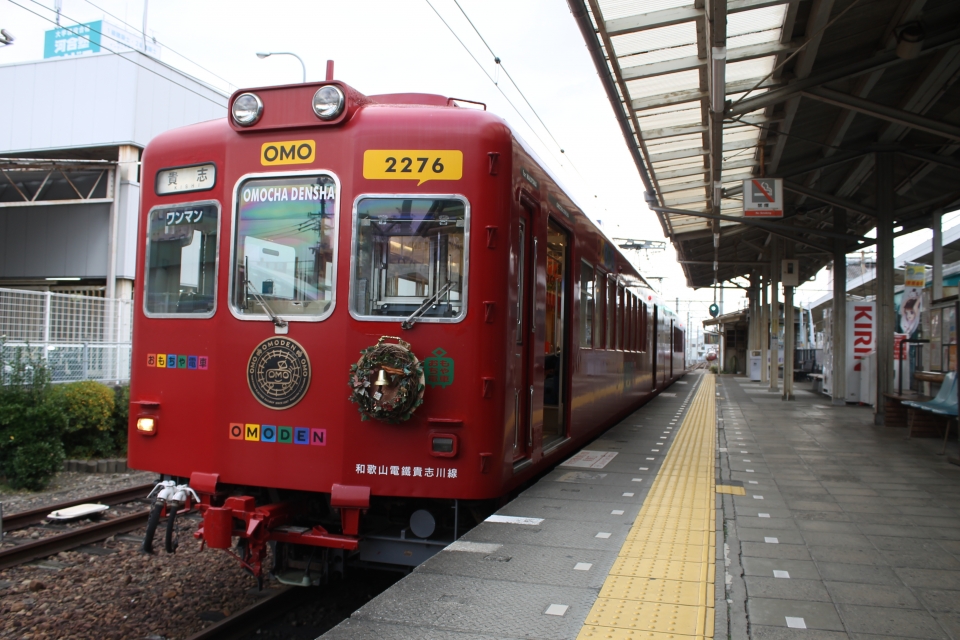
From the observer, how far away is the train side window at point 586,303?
7329 millimetres

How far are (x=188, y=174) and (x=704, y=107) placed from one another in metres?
8.75

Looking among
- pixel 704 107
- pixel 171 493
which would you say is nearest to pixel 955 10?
pixel 704 107

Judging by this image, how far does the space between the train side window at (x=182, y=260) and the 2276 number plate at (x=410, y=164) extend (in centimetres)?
104

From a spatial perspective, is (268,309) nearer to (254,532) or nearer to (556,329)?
(254,532)

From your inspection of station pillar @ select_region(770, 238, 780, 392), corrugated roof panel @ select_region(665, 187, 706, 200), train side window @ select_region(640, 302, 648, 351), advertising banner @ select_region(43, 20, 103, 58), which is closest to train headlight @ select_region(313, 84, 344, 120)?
train side window @ select_region(640, 302, 648, 351)

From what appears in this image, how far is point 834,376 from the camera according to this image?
17.6 metres

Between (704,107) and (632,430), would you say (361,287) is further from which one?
(704,107)

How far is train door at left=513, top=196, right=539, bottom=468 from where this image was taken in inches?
193

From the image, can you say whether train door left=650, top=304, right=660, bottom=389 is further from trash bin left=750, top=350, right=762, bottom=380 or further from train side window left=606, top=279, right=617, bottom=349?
trash bin left=750, top=350, right=762, bottom=380

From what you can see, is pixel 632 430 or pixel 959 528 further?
pixel 632 430

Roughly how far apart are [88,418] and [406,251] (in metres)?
7.16

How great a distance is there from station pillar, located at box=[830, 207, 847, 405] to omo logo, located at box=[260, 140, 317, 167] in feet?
49.0

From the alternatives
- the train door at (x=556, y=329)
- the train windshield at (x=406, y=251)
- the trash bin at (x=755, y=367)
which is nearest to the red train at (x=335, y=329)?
the train windshield at (x=406, y=251)

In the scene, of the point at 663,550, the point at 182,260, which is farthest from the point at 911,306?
the point at 182,260
